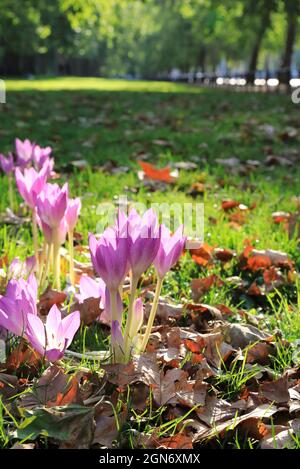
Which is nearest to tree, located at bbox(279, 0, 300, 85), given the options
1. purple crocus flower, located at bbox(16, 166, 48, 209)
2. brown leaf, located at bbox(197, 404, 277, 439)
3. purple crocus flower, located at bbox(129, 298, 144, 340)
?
purple crocus flower, located at bbox(16, 166, 48, 209)

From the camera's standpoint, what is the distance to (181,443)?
5.77 ft

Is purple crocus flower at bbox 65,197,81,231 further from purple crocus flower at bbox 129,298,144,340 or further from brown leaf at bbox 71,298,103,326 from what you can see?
purple crocus flower at bbox 129,298,144,340

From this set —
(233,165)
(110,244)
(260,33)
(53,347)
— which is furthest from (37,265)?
(260,33)

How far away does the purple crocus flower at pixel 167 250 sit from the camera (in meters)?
1.92

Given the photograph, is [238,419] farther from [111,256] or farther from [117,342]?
[111,256]

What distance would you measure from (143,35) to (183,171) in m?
81.9

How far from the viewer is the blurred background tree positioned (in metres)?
25.1

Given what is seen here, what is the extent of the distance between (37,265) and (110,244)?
915 millimetres

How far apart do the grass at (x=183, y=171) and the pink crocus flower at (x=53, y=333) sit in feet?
0.71

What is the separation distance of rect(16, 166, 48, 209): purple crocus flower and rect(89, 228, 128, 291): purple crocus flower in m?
0.66

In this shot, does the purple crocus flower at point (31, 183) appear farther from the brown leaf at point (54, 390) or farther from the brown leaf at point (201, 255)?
the brown leaf at point (201, 255)

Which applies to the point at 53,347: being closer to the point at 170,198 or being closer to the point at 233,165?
the point at 170,198

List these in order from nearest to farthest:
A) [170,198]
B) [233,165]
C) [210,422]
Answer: [210,422], [170,198], [233,165]

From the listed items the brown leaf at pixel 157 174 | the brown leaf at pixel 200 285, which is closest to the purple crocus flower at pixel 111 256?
the brown leaf at pixel 200 285
